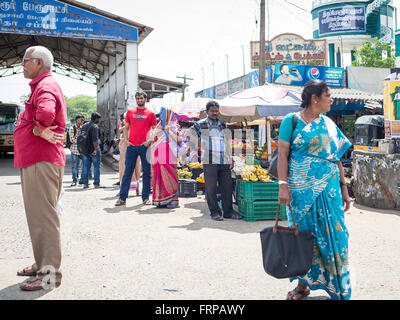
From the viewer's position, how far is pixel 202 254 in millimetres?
4500

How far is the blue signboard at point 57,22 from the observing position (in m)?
16.0

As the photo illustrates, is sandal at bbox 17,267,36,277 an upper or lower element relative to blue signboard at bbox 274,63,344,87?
lower

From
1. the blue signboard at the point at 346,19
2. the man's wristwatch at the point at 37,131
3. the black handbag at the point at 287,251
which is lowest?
the black handbag at the point at 287,251

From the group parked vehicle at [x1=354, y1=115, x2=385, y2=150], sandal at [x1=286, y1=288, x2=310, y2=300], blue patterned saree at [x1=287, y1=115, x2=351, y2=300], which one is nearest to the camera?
blue patterned saree at [x1=287, y1=115, x2=351, y2=300]

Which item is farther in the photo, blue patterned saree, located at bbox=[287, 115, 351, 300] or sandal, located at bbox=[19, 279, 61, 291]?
sandal, located at bbox=[19, 279, 61, 291]

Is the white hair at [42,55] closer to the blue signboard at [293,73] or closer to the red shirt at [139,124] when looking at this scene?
the red shirt at [139,124]

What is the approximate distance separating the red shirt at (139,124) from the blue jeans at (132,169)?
139 mm

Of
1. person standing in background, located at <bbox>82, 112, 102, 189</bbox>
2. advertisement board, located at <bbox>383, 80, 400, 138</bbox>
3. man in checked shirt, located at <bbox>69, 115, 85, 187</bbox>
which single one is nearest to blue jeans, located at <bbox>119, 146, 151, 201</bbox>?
person standing in background, located at <bbox>82, 112, 102, 189</bbox>

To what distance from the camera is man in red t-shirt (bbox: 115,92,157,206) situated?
7.78 metres

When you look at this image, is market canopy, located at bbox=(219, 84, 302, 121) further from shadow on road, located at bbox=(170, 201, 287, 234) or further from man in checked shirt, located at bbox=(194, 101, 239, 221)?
shadow on road, located at bbox=(170, 201, 287, 234)

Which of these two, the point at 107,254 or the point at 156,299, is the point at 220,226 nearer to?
the point at 107,254

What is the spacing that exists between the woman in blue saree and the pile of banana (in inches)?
132

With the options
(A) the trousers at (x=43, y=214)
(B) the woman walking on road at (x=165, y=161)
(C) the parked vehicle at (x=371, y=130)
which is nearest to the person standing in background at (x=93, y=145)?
(B) the woman walking on road at (x=165, y=161)

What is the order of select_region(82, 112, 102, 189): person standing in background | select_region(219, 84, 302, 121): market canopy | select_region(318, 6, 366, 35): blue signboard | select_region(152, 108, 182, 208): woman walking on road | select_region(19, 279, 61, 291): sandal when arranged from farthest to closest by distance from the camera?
select_region(318, 6, 366, 35): blue signboard < select_region(82, 112, 102, 189): person standing in background < select_region(152, 108, 182, 208): woman walking on road < select_region(219, 84, 302, 121): market canopy < select_region(19, 279, 61, 291): sandal
